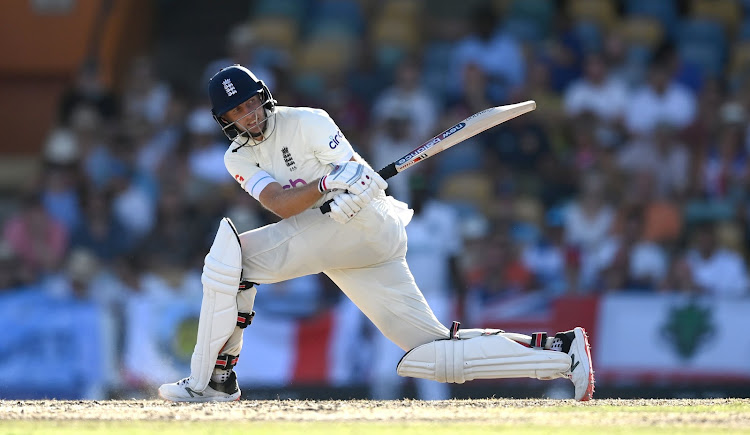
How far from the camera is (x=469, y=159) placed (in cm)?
1077

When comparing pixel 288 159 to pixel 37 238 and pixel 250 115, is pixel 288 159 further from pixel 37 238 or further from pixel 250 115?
pixel 37 238

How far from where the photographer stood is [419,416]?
545cm

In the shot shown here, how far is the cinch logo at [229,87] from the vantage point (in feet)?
19.4

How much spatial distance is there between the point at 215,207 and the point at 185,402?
4296mm

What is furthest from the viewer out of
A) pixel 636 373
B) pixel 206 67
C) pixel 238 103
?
pixel 206 67

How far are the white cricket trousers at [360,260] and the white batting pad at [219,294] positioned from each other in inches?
3.2

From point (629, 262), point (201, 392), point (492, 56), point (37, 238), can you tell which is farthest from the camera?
point (492, 56)

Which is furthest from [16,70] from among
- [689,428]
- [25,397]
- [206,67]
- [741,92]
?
[689,428]

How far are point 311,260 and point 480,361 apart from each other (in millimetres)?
965

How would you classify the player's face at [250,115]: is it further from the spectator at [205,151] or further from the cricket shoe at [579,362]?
the spectator at [205,151]

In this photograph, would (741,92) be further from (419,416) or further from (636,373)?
(419,416)

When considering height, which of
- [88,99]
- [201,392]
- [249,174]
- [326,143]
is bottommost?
[201,392]

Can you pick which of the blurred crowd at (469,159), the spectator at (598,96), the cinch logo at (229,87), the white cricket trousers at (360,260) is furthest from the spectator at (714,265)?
the cinch logo at (229,87)

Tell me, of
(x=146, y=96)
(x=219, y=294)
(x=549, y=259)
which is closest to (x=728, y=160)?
(x=549, y=259)
